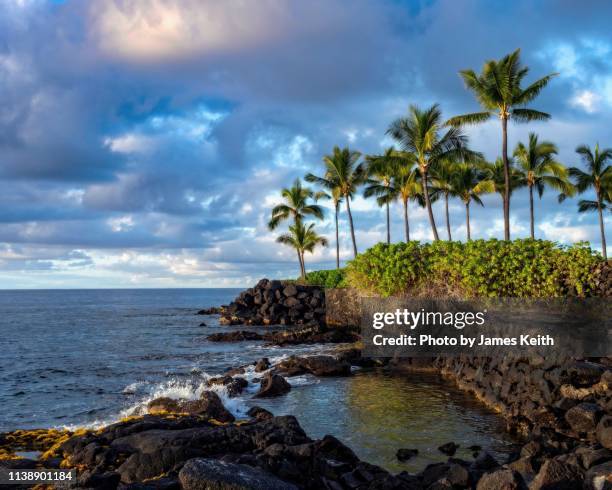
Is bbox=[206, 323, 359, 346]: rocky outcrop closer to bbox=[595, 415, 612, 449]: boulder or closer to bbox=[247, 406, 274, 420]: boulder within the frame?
bbox=[247, 406, 274, 420]: boulder

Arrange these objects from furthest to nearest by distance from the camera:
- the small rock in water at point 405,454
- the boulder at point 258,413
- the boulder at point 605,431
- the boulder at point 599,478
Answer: the boulder at point 258,413
the small rock in water at point 405,454
the boulder at point 605,431
the boulder at point 599,478

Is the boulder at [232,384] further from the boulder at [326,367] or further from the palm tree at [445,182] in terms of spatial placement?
the palm tree at [445,182]

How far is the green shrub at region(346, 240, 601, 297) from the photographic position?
58.2 feet

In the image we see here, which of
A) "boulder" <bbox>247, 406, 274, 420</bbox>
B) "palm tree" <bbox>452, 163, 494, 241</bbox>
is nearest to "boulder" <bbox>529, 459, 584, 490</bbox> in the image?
"boulder" <bbox>247, 406, 274, 420</bbox>

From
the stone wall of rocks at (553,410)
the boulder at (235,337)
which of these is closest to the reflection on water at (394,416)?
the stone wall of rocks at (553,410)

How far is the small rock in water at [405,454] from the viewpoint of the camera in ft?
32.2

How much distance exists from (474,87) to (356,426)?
24.8 metres

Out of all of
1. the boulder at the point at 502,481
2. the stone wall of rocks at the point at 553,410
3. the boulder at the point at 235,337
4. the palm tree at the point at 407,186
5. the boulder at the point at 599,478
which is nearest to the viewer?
the boulder at the point at 502,481

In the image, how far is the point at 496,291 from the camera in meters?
19.0

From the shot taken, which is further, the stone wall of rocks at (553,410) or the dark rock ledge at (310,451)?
the stone wall of rocks at (553,410)

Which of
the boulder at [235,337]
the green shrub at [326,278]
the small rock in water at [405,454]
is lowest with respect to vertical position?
the boulder at [235,337]

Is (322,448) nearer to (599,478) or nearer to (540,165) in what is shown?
(599,478)

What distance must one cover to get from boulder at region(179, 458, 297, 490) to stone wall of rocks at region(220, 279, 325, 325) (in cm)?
3243

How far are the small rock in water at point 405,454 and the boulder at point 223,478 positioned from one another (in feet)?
11.6
